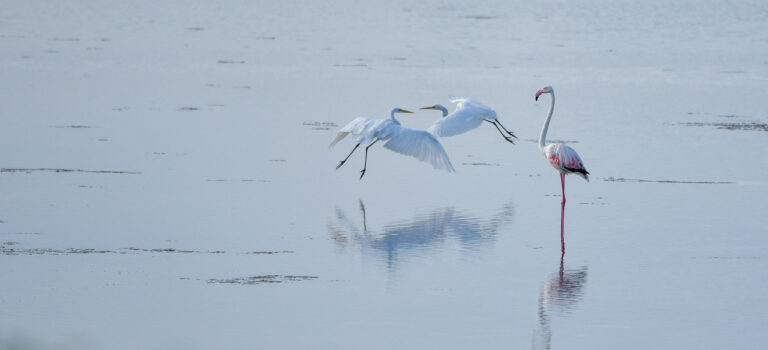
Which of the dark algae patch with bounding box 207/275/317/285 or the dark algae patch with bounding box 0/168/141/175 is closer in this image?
the dark algae patch with bounding box 207/275/317/285

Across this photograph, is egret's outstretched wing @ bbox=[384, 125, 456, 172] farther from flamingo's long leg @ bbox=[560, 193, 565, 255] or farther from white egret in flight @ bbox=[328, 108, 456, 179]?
flamingo's long leg @ bbox=[560, 193, 565, 255]

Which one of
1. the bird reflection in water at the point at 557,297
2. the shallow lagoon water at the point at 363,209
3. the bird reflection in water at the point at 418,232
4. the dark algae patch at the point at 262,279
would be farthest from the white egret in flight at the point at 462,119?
the dark algae patch at the point at 262,279

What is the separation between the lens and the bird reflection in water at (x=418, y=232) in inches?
387

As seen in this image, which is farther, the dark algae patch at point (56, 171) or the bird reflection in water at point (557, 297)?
the dark algae patch at point (56, 171)

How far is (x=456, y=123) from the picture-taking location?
13.7 m

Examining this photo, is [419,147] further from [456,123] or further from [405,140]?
[456,123]

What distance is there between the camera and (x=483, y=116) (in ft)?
45.9

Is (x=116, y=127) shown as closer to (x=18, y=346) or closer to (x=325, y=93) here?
(x=325, y=93)

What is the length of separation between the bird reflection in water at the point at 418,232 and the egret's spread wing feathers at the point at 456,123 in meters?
2.30

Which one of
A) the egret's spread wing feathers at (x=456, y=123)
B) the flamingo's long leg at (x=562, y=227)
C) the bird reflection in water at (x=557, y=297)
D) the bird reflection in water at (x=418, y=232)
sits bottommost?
the flamingo's long leg at (x=562, y=227)

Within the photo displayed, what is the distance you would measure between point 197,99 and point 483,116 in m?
5.50

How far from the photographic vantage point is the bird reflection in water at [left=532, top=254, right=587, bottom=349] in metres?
7.54

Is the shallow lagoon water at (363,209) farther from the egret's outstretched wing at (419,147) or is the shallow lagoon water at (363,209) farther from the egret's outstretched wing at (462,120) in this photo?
the egret's outstretched wing at (462,120)

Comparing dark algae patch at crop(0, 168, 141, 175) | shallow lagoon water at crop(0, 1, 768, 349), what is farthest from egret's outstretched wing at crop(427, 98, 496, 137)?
dark algae patch at crop(0, 168, 141, 175)
